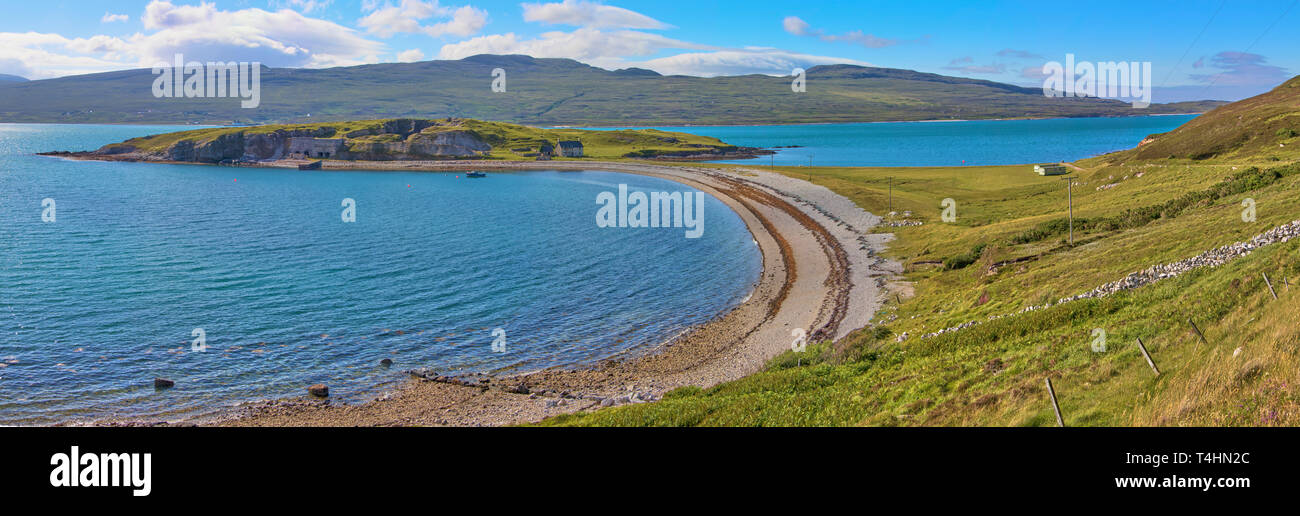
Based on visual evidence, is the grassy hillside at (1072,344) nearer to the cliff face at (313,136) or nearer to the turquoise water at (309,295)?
the turquoise water at (309,295)

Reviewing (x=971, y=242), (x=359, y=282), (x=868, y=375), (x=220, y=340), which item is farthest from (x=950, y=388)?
(x=359, y=282)

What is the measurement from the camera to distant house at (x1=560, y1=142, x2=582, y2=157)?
189 m

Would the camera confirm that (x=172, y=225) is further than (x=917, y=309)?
Yes

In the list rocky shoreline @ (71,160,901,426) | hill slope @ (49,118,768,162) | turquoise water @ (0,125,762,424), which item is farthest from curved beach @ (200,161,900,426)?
hill slope @ (49,118,768,162)

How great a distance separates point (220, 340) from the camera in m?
37.9

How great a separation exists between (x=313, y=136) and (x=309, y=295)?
167141 millimetres

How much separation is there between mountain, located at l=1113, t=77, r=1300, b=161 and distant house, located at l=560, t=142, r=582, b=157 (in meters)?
123

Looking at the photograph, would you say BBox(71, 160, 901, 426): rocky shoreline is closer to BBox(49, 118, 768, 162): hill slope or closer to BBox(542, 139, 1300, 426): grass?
BBox(542, 139, 1300, 426): grass

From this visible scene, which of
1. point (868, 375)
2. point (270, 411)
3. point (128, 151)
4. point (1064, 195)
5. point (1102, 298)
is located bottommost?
point (270, 411)

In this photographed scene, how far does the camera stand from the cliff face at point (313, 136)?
187625 millimetres

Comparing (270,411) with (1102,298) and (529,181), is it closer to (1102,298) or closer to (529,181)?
(1102,298)

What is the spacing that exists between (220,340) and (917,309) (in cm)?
3545
